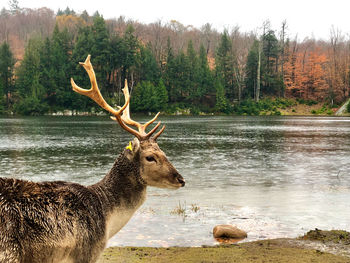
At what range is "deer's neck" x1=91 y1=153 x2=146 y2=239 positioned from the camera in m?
5.50

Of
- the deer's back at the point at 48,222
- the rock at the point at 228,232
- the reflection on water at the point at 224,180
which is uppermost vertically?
the deer's back at the point at 48,222

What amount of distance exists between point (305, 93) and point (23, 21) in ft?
367

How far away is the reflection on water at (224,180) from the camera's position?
10367 millimetres

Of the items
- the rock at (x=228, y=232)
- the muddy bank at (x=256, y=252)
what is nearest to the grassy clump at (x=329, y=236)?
the muddy bank at (x=256, y=252)

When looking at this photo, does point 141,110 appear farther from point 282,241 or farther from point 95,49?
point 282,241

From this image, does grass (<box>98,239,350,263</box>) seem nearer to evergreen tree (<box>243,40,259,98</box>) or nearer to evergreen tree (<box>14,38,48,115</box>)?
evergreen tree (<box>14,38,48,115</box>)

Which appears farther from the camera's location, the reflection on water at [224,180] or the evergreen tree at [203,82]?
the evergreen tree at [203,82]

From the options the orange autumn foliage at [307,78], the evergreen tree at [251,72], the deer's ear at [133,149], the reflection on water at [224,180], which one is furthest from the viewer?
the evergreen tree at [251,72]

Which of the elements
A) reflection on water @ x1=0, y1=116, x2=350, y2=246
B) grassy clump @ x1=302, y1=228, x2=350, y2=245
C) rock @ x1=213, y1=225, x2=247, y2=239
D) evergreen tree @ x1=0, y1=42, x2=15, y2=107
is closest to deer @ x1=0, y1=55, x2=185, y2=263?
reflection on water @ x1=0, y1=116, x2=350, y2=246

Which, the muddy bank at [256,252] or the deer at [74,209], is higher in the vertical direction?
the deer at [74,209]

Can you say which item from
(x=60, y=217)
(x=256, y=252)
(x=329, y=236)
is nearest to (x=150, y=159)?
(x=60, y=217)

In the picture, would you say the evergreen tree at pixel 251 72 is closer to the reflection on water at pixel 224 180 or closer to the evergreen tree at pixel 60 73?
the evergreen tree at pixel 60 73

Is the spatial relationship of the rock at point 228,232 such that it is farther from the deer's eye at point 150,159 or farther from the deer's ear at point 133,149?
the deer's ear at point 133,149

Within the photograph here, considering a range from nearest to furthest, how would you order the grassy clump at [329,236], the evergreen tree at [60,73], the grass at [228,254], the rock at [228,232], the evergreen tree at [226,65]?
the grass at [228,254] < the grassy clump at [329,236] < the rock at [228,232] < the evergreen tree at [60,73] < the evergreen tree at [226,65]
